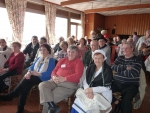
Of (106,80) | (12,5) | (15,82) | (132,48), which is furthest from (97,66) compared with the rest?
(12,5)

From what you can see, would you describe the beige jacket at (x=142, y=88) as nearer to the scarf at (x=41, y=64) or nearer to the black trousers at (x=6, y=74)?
the scarf at (x=41, y=64)

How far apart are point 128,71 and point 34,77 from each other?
59.7 inches

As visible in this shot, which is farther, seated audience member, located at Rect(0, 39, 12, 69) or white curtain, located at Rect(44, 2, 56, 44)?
white curtain, located at Rect(44, 2, 56, 44)

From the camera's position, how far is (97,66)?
76.0 inches

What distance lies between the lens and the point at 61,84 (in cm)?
202

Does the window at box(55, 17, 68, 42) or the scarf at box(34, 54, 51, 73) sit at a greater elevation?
the window at box(55, 17, 68, 42)

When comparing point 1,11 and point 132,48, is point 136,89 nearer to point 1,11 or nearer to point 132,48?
point 132,48

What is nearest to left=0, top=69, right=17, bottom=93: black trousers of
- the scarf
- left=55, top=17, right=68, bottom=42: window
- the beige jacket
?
the scarf

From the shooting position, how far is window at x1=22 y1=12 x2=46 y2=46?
6230mm

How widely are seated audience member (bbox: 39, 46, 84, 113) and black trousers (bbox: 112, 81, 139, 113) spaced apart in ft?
1.97

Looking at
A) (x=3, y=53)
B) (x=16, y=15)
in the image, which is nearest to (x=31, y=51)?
(x=3, y=53)

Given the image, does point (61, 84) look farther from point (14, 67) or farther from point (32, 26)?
point (32, 26)

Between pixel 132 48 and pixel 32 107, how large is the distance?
1.97m

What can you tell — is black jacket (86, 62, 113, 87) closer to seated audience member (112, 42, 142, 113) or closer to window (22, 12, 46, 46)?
seated audience member (112, 42, 142, 113)
